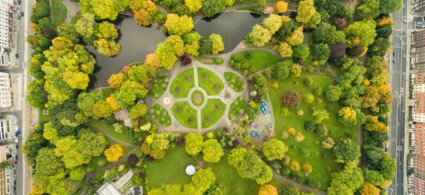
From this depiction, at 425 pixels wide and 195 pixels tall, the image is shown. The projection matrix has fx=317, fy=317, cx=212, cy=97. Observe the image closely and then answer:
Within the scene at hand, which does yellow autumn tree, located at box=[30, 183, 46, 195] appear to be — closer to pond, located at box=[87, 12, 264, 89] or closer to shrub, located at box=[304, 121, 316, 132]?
pond, located at box=[87, 12, 264, 89]

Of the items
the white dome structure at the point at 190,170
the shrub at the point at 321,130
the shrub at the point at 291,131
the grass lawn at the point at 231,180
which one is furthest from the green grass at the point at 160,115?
the shrub at the point at 321,130

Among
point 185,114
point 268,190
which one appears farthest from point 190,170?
point 268,190

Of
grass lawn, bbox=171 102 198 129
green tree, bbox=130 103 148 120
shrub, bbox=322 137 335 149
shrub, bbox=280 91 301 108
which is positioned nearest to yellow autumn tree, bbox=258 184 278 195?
shrub, bbox=322 137 335 149

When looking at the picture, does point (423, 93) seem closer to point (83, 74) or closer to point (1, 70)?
point (83, 74)

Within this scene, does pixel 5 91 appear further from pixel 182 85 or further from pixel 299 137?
pixel 299 137

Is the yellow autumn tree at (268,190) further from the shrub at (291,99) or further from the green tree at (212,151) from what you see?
the shrub at (291,99)

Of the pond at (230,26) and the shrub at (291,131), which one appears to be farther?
the pond at (230,26)
